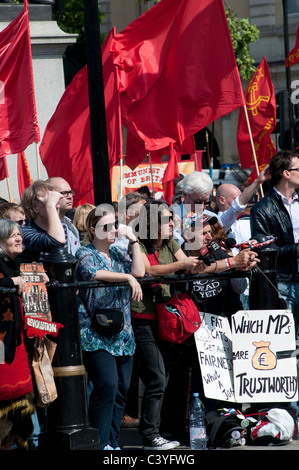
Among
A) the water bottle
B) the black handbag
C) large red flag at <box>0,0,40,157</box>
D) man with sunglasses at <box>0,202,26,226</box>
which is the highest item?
large red flag at <box>0,0,40,157</box>

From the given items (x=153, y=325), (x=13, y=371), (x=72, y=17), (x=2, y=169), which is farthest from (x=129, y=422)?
(x=72, y=17)

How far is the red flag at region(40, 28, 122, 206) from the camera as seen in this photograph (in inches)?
391

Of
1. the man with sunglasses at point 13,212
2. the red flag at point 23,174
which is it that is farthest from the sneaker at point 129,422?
the red flag at point 23,174

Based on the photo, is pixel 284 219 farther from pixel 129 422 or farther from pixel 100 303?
pixel 129 422

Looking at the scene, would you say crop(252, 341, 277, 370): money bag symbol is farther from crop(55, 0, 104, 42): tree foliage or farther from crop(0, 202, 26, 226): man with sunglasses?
crop(55, 0, 104, 42): tree foliage

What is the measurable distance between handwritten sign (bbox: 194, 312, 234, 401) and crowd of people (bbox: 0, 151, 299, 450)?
0.85 feet

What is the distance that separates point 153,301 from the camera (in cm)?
651

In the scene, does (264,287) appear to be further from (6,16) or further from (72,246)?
(6,16)

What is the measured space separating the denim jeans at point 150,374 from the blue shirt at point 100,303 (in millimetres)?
216

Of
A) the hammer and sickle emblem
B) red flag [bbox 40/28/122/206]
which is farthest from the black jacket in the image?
the hammer and sickle emblem

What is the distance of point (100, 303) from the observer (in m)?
6.10

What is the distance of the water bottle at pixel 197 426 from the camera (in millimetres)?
6312

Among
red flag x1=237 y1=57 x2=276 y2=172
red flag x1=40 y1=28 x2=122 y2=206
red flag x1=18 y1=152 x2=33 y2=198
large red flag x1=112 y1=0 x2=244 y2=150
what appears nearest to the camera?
large red flag x1=112 y1=0 x2=244 y2=150
